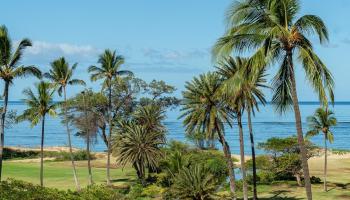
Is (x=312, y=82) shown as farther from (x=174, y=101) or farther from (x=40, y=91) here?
(x=174, y=101)

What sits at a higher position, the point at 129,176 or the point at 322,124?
the point at 322,124

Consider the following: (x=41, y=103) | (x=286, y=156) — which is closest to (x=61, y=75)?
(x=41, y=103)

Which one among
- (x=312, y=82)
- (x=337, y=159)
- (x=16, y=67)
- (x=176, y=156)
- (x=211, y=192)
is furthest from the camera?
(x=337, y=159)

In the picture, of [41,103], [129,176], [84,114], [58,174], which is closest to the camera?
[41,103]

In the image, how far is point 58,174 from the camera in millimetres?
76500

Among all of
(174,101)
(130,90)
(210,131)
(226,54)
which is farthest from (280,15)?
(174,101)

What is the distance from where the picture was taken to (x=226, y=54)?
20938 mm

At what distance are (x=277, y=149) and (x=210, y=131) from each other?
18996 millimetres

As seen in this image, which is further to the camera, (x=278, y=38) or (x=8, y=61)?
(x=8, y=61)

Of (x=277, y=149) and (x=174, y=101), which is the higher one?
(x=174, y=101)

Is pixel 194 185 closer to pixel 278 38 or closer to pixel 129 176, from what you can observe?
pixel 278 38

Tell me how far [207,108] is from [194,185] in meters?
8.34

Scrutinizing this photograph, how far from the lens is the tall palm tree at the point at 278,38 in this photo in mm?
20656

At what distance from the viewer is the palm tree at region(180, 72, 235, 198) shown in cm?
4641
